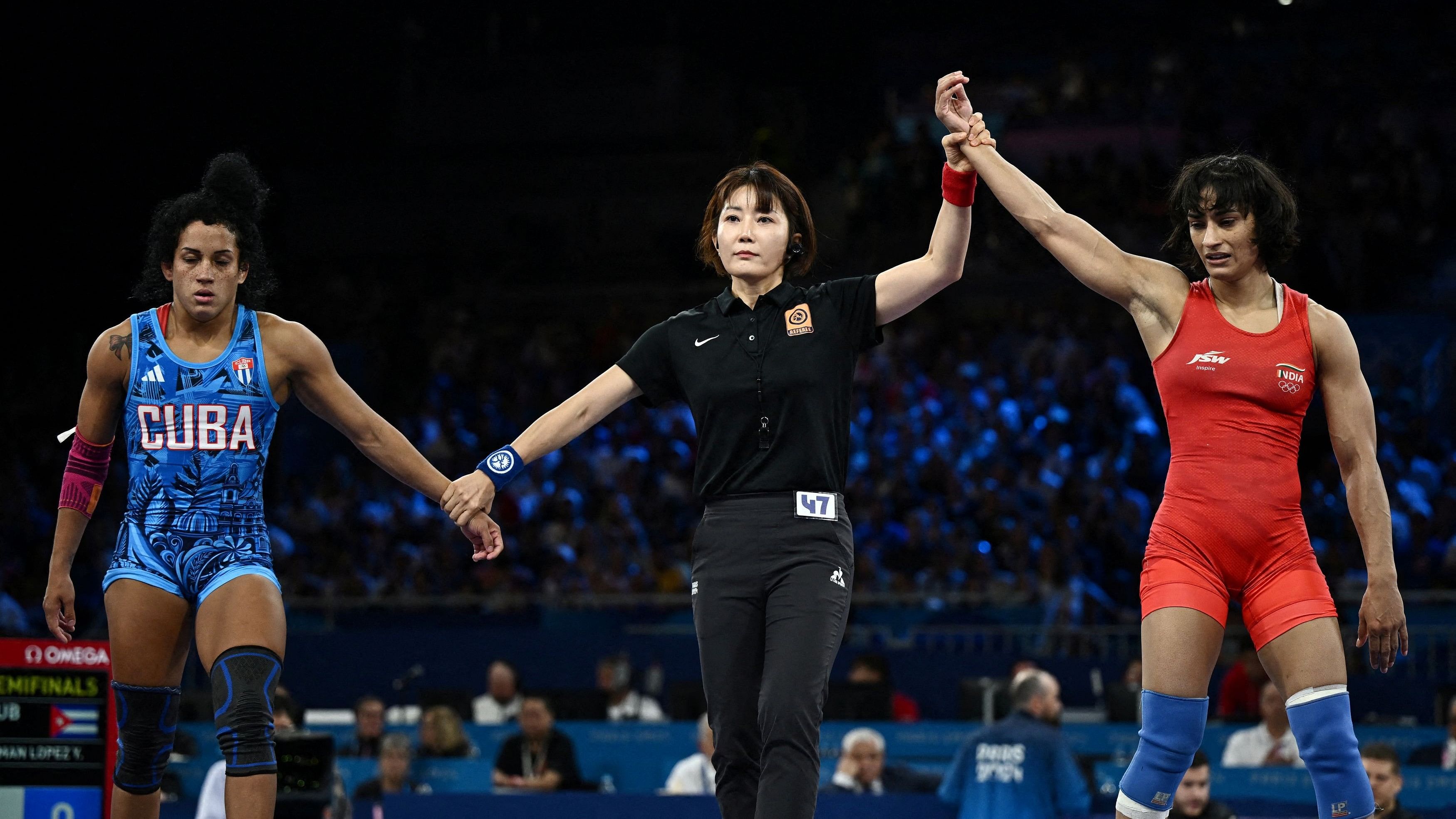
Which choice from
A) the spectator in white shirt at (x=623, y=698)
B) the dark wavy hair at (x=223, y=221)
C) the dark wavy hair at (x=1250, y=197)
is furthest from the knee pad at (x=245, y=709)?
the spectator in white shirt at (x=623, y=698)

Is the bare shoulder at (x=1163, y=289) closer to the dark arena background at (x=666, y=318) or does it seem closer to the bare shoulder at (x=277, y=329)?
the bare shoulder at (x=277, y=329)

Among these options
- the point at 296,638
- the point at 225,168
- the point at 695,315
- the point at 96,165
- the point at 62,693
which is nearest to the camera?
the point at 695,315

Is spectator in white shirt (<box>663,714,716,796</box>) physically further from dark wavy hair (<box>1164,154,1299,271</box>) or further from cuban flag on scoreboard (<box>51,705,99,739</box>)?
dark wavy hair (<box>1164,154,1299,271</box>)

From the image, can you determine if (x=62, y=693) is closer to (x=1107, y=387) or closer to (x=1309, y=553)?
(x=1309, y=553)

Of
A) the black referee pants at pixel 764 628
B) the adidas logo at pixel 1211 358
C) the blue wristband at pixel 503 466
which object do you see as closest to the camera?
the black referee pants at pixel 764 628

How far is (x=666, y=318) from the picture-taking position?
57.7 ft

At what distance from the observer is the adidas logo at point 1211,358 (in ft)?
14.8

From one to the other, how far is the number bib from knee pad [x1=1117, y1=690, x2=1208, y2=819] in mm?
1060

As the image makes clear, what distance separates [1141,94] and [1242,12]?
4.00m

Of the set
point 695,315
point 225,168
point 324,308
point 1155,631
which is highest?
point 324,308

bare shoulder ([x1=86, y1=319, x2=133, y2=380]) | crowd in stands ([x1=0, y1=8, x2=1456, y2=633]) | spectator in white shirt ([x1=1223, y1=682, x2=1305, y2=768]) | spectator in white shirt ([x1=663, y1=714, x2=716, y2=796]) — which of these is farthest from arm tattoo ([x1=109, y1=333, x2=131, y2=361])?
crowd in stands ([x1=0, y1=8, x2=1456, y2=633])

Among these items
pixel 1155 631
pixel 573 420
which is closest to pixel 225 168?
pixel 573 420

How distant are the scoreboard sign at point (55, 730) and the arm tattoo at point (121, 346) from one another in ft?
5.36

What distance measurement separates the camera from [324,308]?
70.2ft
